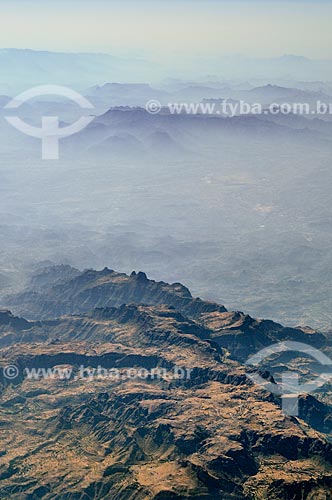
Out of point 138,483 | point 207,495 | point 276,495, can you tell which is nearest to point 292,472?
point 276,495

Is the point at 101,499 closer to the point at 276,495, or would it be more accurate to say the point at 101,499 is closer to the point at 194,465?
the point at 194,465

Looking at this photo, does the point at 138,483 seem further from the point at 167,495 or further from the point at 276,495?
the point at 276,495

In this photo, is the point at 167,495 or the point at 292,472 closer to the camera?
the point at 167,495

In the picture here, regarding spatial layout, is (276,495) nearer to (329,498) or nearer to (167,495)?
(329,498)

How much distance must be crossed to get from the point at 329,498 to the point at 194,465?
36534 mm

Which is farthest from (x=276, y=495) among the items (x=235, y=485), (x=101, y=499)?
(x=101, y=499)

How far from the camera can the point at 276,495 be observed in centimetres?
18912

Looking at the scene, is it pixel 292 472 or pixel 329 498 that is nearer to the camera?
pixel 329 498

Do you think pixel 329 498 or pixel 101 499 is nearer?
pixel 329 498

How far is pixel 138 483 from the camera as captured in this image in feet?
641

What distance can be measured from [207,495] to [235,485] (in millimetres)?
9704

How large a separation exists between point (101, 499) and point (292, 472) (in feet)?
175

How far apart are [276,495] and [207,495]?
1810 centimetres

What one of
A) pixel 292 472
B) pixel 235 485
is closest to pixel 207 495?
pixel 235 485
